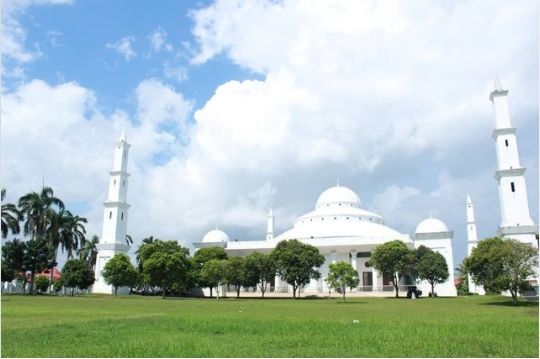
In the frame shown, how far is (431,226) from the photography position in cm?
6494

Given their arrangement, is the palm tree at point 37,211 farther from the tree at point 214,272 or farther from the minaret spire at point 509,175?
the minaret spire at point 509,175

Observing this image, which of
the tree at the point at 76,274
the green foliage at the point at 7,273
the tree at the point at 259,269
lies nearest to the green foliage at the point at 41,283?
the green foliage at the point at 7,273

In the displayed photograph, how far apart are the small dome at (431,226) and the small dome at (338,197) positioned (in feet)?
35.4

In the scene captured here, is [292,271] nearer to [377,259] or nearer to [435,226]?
[377,259]

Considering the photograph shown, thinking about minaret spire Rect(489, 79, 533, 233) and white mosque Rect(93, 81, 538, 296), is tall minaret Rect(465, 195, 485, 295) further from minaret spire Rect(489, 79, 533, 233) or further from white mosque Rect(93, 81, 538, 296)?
minaret spire Rect(489, 79, 533, 233)

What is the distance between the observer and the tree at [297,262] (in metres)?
46.9

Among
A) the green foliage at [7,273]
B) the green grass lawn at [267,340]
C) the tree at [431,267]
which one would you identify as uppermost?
the tree at [431,267]

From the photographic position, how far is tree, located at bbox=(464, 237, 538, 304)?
30.9 metres

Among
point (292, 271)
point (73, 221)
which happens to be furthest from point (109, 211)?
point (292, 271)

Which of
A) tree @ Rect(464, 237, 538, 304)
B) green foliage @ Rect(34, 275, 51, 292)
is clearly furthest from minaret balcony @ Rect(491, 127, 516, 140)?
green foliage @ Rect(34, 275, 51, 292)

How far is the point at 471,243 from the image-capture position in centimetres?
6919

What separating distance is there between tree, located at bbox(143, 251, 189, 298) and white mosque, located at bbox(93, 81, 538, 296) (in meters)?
14.3

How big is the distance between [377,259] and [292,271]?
8715 mm

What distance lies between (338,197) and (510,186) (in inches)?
1156
